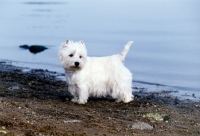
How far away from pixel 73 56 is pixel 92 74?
590 mm

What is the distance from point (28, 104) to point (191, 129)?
2929 millimetres

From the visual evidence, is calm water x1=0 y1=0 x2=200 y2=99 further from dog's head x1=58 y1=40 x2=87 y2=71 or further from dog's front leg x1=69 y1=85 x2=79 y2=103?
dog's head x1=58 y1=40 x2=87 y2=71

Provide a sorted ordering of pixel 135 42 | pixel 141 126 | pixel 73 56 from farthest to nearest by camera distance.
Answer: pixel 135 42
pixel 73 56
pixel 141 126

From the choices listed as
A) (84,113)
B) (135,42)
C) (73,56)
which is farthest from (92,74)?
(135,42)

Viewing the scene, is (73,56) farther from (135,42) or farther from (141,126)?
(135,42)

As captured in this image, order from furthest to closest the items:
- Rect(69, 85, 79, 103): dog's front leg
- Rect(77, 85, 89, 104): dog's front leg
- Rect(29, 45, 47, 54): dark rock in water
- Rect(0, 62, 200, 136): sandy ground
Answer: Rect(29, 45, 47, 54): dark rock in water < Rect(69, 85, 79, 103): dog's front leg < Rect(77, 85, 89, 104): dog's front leg < Rect(0, 62, 200, 136): sandy ground

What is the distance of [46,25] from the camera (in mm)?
34688

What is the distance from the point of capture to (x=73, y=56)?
10.3 meters

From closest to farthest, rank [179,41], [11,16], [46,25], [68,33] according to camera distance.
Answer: [179,41] → [68,33] → [46,25] → [11,16]

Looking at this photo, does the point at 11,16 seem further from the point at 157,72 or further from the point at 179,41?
the point at 157,72

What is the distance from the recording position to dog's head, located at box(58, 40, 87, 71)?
33.6ft

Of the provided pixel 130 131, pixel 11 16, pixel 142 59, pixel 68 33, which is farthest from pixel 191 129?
pixel 11 16

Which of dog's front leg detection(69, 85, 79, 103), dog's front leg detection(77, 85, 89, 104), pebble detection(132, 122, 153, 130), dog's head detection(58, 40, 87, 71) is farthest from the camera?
dog's front leg detection(69, 85, 79, 103)

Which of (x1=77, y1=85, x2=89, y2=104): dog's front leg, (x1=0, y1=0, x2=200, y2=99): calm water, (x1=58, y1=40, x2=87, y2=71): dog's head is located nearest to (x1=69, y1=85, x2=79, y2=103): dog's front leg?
(x1=77, y1=85, x2=89, y2=104): dog's front leg
